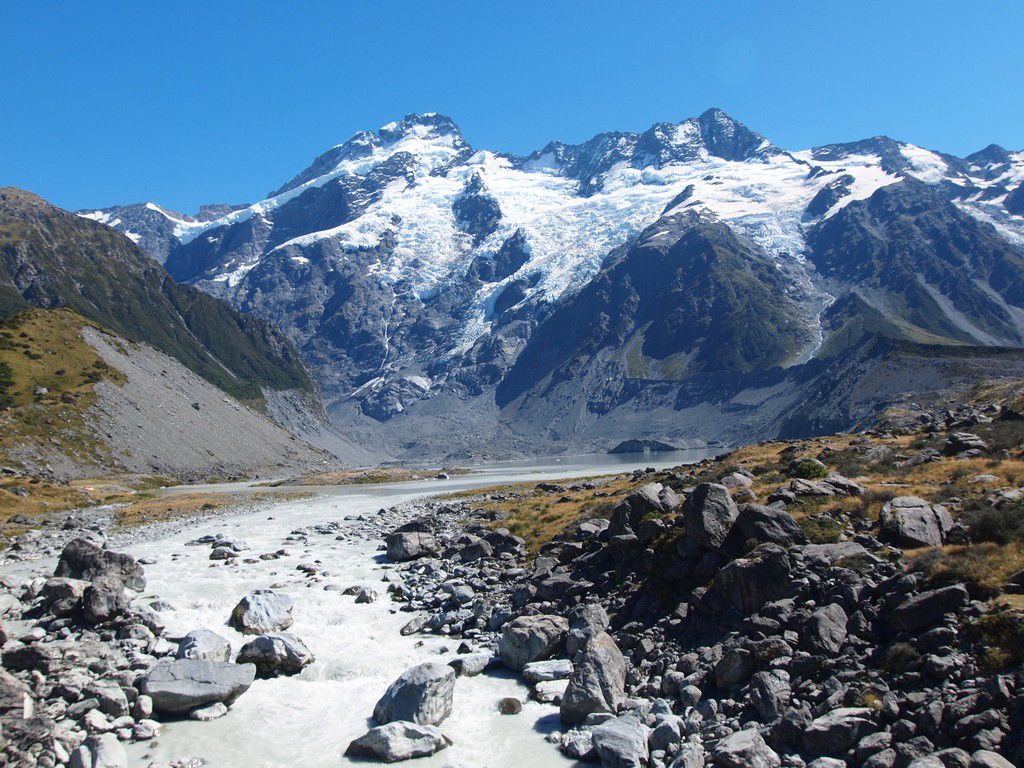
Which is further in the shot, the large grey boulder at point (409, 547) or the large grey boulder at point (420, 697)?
the large grey boulder at point (409, 547)

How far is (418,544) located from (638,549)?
783 inches

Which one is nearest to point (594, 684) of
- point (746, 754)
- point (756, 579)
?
point (746, 754)

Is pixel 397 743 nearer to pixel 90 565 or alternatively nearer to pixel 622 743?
pixel 622 743

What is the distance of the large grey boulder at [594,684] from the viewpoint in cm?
2064

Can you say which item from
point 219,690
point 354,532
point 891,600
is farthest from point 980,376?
point 219,690

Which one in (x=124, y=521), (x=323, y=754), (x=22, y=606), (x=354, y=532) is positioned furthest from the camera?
(x=124, y=521)

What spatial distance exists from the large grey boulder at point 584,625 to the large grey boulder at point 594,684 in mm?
→ 2312

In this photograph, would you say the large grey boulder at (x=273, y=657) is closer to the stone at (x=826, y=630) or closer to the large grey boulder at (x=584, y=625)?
the large grey boulder at (x=584, y=625)

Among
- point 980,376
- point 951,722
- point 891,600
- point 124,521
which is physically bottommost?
point 124,521

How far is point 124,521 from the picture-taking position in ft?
231

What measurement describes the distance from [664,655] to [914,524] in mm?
10211

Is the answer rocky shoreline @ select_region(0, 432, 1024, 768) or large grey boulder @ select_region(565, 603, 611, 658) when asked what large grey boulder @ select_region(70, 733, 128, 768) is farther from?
large grey boulder @ select_region(565, 603, 611, 658)

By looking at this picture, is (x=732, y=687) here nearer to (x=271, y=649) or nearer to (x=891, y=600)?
(x=891, y=600)

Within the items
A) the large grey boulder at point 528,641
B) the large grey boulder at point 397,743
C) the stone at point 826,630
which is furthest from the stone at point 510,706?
the stone at point 826,630
